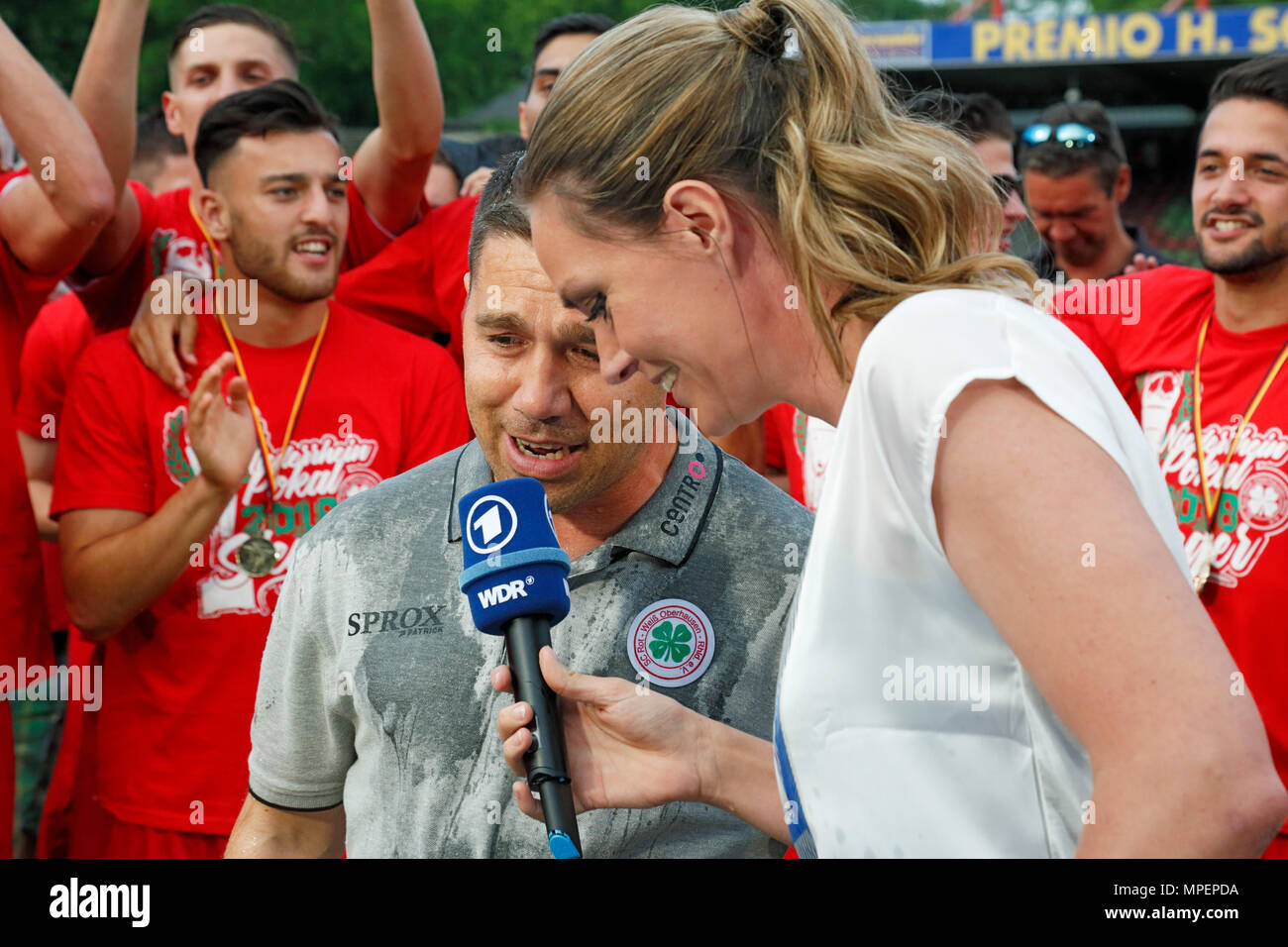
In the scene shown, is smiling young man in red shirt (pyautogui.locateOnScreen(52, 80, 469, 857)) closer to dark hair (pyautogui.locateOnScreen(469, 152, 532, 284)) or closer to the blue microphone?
dark hair (pyautogui.locateOnScreen(469, 152, 532, 284))

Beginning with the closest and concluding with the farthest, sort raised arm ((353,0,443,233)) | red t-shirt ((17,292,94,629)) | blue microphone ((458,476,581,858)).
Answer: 1. blue microphone ((458,476,581,858))
2. raised arm ((353,0,443,233))
3. red t-shirt ((17,292,94,629))

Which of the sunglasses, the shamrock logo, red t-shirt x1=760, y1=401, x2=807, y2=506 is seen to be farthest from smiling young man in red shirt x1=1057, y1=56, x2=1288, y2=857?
the shamrock logo

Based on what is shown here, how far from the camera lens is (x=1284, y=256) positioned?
4039mm

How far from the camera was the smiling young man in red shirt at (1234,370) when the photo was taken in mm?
3623

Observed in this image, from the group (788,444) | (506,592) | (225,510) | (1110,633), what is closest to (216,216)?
(225,510)

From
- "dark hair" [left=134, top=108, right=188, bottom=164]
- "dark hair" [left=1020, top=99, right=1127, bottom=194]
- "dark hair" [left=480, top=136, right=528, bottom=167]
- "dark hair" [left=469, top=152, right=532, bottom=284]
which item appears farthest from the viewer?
"dark hair" [left=134, top=108, right=188, bottom=164]

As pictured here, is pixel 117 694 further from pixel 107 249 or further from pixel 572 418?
pixel 572 418

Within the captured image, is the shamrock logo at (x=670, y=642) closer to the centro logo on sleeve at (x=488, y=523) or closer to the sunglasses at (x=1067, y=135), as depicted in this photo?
the centro logo on sleeve at (x=488, y=523)

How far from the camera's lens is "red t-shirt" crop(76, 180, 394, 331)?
4234 mm

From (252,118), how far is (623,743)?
321 cm

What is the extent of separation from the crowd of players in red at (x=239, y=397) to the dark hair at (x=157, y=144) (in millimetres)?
2482

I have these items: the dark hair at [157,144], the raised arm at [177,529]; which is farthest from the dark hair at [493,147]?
the raised arm at [177,529]

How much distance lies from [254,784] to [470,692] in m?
0.43

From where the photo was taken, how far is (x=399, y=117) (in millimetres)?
4270
